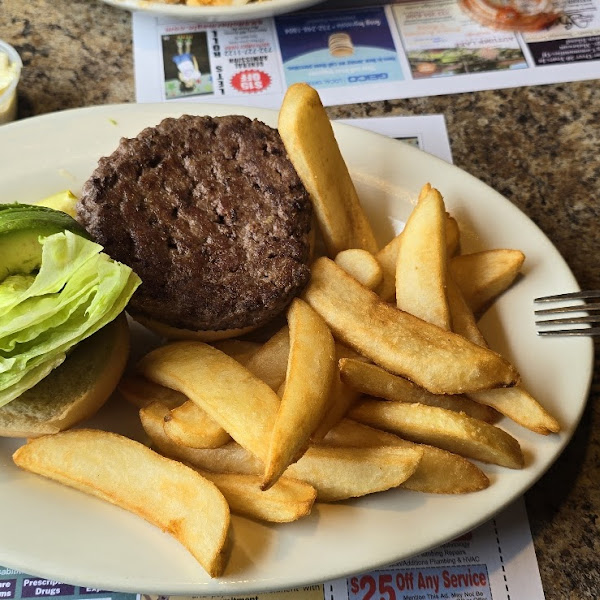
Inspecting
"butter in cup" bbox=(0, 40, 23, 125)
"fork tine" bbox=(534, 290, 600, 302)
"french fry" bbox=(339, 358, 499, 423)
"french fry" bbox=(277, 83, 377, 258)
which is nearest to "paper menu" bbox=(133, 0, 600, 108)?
"butter in cup" bbox=(0, 40, 23, 125)

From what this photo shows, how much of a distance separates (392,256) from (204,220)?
41 cm

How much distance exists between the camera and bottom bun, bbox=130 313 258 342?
4.55 feet

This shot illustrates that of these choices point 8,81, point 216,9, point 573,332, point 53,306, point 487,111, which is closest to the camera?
point 53,306

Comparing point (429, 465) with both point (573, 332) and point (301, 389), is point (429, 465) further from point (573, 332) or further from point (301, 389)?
point (573, 332)

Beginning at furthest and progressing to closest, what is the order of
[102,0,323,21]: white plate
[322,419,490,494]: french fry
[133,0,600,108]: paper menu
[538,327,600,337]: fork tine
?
1. [133,0,600,108]: paper menu
2. [102,0,323,21]: white plate
3. [538,327,600,337]: fork tine
4. [322,419,490,494]: french fry

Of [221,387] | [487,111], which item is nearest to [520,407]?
[221,387]

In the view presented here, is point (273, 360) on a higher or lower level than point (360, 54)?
lower

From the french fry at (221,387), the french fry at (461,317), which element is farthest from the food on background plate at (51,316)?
the french fry at (461,317)

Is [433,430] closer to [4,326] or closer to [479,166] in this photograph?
[4,326]

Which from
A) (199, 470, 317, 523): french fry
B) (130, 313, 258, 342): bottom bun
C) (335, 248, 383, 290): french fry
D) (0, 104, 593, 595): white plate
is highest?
(335, 248, 383, 290): french fry

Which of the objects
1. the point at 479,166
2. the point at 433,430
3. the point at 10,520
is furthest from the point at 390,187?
the point at 10,520

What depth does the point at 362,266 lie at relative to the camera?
1.41 m

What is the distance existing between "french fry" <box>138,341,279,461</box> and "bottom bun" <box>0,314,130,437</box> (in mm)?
80

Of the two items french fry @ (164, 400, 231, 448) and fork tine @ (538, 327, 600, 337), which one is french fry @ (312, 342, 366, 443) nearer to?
french fry @ (164, 400, 231, 448)
